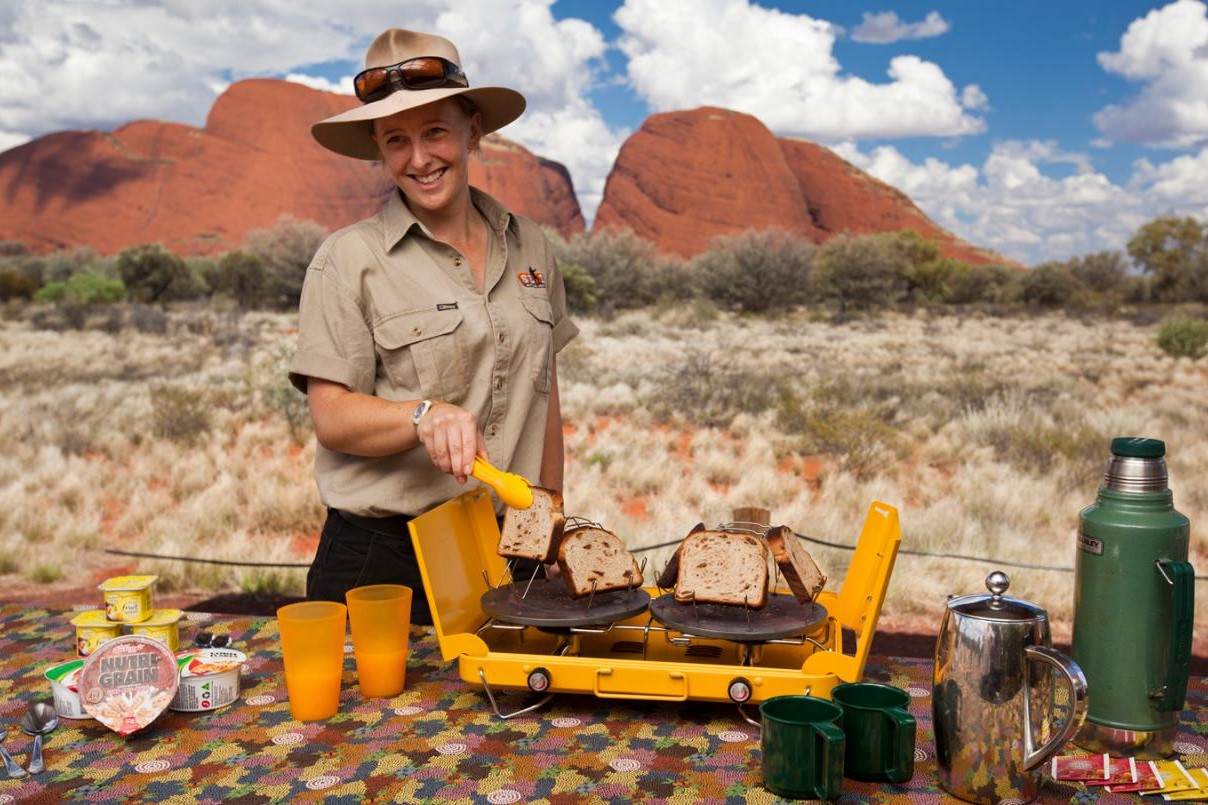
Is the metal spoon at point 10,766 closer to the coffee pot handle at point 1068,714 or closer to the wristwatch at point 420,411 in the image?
the wristwatch at point 420,411

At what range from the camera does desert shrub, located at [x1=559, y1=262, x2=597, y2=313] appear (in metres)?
18.9

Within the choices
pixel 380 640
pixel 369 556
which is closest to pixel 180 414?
pixel 369 556

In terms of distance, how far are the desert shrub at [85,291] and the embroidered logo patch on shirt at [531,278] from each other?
2076 centimetres

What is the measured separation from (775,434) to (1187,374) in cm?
610

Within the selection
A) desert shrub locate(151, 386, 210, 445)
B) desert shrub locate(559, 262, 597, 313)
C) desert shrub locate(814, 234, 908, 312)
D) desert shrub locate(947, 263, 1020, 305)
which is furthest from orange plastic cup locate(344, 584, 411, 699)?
desert shrub locate(947, 263, 1020, 305)

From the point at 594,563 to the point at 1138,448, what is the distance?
0.95m

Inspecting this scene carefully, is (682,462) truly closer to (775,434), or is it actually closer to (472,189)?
(775,434)

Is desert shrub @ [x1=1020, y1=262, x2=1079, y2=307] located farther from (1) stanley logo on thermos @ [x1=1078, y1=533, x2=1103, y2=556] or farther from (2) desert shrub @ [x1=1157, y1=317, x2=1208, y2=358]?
(1) stanley logo on thermos @ [x1=1078, y1=533, x2=1103, y2=556]

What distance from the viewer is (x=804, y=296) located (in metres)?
19.8

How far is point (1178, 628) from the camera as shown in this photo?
5.02 feet

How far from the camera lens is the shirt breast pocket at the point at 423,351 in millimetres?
2236

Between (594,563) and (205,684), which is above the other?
(594,563)

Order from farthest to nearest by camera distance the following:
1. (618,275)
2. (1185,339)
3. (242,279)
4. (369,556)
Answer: (242,279) < (618,275) < (1185,339) < (369,556)

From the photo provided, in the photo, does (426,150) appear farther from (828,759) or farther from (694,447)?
(694,447)
